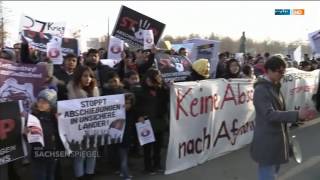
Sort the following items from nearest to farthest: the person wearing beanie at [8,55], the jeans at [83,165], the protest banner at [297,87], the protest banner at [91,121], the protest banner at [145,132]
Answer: the protest banner at [91,121] < the jeans at [83,165] < the protest banner at [145,132] < the person wearing beanie at [8,55] < the protest banner at [297,87]

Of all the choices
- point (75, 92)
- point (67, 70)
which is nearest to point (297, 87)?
point (67, 70)

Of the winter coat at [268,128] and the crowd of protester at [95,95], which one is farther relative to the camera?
the crowd of protester at [95,95]

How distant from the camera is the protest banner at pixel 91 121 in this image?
687cm

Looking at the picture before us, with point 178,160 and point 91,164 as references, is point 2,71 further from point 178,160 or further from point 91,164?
point 178,160

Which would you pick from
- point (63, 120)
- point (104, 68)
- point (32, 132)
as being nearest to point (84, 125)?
point (63, 120)

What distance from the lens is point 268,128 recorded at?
5.36m

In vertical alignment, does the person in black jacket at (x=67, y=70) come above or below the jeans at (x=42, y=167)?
above

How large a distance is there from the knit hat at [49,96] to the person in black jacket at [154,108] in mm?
1428

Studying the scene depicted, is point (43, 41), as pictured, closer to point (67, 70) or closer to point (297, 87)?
point (67, 70)

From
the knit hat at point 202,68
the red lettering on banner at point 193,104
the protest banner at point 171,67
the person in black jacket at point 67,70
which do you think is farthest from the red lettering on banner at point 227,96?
the person in black jacket at point 67,70

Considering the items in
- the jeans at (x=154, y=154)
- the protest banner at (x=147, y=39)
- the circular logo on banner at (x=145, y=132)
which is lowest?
the jeans at (x=154, y=154)

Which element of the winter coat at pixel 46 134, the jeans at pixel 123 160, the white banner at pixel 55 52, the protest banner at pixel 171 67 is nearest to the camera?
the winter coat at pixel 46 134

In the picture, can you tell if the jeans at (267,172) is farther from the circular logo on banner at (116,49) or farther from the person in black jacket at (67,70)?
the circular logo on banner at (116,49)

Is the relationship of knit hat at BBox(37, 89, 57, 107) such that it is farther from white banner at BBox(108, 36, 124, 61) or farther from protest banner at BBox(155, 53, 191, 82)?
white banner at BBox(108, 36, 124, 61)
